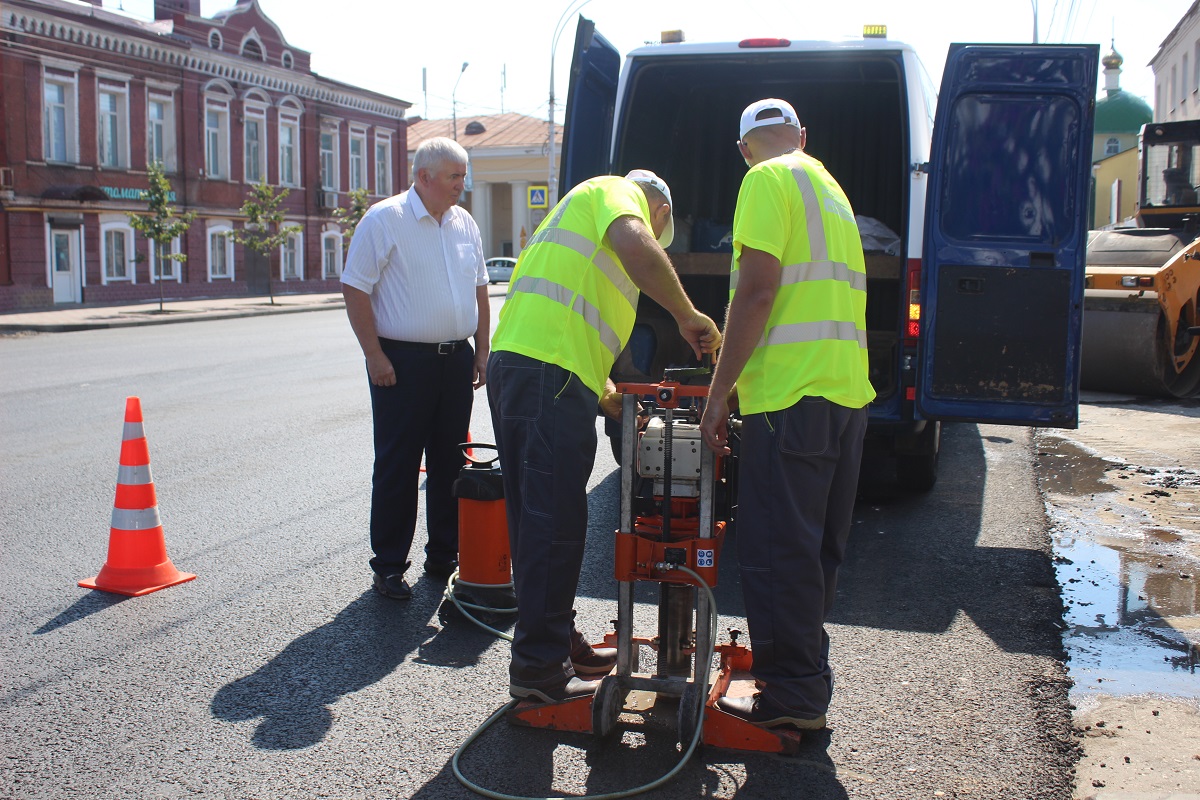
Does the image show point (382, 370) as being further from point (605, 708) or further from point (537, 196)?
point (537, 196)

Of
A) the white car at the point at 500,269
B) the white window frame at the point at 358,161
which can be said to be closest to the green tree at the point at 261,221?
the white window frame at the point at 358,161

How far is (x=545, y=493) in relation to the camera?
3486 millimetres

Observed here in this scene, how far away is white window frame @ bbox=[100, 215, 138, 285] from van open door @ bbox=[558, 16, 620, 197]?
2680 centimetres

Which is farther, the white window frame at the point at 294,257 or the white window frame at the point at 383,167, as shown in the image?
the white window frame at the point at 383,167

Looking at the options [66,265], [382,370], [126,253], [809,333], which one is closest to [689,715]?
[809,333]

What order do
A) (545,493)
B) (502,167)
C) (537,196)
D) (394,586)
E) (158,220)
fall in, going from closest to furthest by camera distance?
(545,493)
(394,586)
(158,220)
(537,196)
(502,167)

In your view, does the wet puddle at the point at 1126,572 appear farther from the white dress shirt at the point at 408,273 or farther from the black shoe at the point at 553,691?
the white dress shirt at the point at 408,273

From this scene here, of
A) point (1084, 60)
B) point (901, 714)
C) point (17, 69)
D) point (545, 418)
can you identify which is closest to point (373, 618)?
point (545, 418)

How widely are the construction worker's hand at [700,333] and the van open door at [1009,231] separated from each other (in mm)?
2384

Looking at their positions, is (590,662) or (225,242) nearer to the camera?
(590,662)

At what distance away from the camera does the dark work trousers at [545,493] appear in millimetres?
3488

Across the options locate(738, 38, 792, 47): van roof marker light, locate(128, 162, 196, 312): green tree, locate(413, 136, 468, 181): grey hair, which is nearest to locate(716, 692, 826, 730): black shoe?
locate(413, 136, 468, 181): grey hair

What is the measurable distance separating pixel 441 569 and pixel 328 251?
3766cm

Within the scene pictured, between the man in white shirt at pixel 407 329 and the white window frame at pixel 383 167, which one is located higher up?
the white window frame at pixel 383 167
